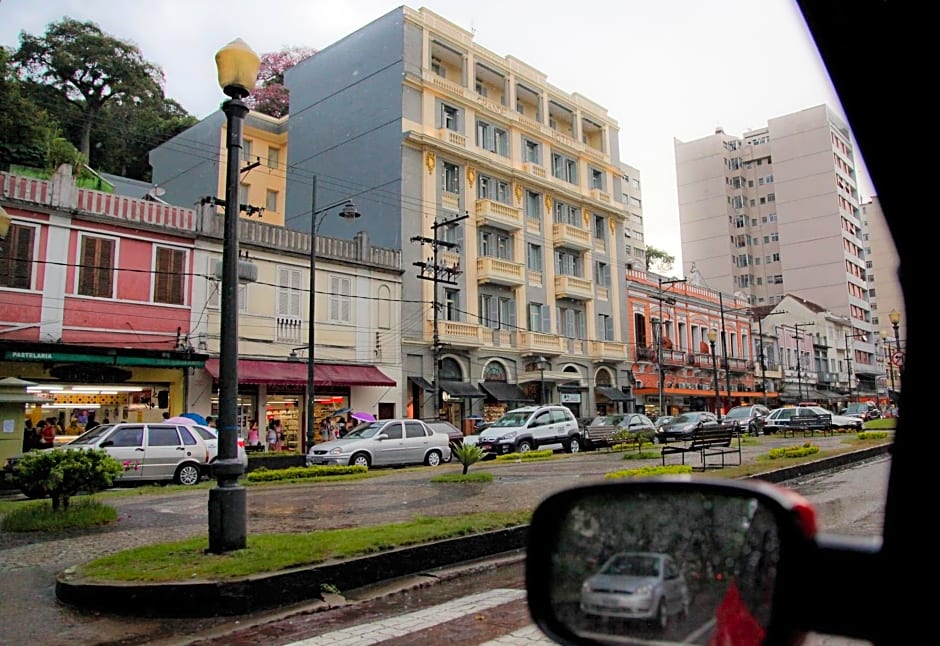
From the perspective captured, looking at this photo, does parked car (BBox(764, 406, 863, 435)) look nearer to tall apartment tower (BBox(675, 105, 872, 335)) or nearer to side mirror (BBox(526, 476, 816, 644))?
side mirror (BBox(526, 476, 816, 644))

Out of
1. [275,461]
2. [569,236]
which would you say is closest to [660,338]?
[569,236]

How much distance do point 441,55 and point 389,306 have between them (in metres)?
13.9

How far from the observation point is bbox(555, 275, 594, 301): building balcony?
4088cm

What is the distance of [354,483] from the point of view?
673 inches

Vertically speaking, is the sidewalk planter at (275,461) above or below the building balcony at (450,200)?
below

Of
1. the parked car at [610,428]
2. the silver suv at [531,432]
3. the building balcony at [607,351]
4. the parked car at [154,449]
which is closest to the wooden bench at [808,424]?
the parked car at [610,428]

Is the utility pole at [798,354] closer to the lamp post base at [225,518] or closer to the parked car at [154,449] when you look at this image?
the parked car at [154,449]

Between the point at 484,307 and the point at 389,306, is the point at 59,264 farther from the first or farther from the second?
the point at 484,307

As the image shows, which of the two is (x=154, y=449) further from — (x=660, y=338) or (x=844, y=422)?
(x=844, y=422)

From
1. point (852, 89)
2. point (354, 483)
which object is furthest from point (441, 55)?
point (852, 89)

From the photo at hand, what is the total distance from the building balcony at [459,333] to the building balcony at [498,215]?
5482 mm

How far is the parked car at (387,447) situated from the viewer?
21.6m

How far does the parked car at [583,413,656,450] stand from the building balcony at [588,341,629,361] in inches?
384

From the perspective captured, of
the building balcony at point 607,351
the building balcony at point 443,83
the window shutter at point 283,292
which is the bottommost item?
the building balcony at point 607,351
